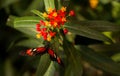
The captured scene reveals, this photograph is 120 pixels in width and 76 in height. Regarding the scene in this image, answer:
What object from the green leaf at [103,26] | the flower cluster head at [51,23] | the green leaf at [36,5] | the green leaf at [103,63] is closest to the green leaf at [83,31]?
the flower cluster head at [51,23]

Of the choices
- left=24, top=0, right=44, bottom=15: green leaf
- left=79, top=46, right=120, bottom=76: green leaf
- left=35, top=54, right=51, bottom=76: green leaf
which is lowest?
left=79, top=46, right=120, bottom=76: green leaf

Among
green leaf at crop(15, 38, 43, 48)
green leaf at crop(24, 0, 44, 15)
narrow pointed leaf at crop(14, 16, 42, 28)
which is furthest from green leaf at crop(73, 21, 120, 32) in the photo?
green leaf at crop(24, 0, 44, 15)

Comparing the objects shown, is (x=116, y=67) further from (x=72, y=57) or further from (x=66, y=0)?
(x=66, y=0)

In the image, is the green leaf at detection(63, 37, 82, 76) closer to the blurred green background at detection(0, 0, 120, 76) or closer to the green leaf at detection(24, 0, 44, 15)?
the blurred green background at detection(0, 0, 120, 76)

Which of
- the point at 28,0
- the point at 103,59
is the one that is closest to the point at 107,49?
the point at 103,59

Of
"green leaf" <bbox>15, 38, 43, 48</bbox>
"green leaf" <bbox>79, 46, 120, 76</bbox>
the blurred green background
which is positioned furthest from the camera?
the blurred green background

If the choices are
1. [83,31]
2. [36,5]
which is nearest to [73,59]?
[83,31]
